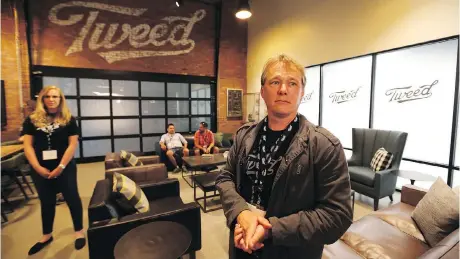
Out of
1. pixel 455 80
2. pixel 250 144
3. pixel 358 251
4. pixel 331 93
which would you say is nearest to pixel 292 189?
pixel 250 144

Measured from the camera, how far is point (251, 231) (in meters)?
0.72

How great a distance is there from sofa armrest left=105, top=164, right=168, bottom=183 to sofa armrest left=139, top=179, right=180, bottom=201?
18cm

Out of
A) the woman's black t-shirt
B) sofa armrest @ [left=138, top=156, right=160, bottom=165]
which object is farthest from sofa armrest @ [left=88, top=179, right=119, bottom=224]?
sofa armrest @ [left=138, top=156, right=160, bottom=165]

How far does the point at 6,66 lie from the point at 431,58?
761 cm

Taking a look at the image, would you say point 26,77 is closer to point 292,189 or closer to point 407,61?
point 292,189

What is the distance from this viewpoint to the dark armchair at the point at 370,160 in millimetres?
2840

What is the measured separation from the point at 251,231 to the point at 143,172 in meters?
2.29

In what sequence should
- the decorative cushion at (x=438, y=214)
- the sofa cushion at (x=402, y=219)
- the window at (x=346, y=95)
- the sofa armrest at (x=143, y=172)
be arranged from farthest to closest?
the window at (x=346, y=95), the sofa armrest at (x=143, y=172), the sofa cushion at (x=402, y=219), the decorative cushion at (x=438, y=214)

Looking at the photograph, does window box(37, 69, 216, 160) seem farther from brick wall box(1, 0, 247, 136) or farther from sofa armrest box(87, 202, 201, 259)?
sofa armrest box(87, 202, 201, 259)

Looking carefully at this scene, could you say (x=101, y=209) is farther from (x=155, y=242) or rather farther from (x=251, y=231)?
(x=251, y=231)

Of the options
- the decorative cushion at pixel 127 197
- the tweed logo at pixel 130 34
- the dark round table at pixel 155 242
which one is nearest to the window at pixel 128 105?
the tweed logo at pixel 130 34

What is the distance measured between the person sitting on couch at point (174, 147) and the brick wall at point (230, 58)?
2.15 meters

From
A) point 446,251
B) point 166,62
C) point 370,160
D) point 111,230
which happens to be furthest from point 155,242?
point 166,62

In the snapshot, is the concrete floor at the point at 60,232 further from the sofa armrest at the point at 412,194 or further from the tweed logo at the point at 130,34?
the tweed logo at the point at 130,34
